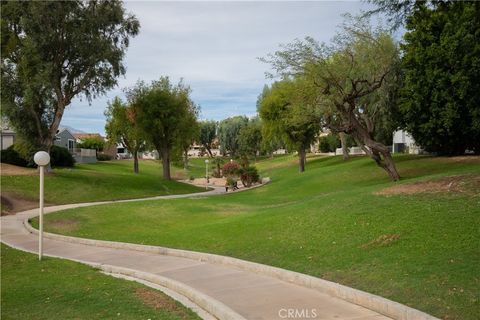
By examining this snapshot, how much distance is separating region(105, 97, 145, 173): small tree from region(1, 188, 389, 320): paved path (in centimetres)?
3013

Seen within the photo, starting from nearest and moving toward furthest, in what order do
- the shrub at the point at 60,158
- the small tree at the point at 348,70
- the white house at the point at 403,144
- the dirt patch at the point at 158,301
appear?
the dirt patch at the point at 158,301 → the small tree at the point at 348,70 → the white house at the point at 403,144 → the shrub at the point at 60,158

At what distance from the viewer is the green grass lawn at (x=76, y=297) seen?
271 inches

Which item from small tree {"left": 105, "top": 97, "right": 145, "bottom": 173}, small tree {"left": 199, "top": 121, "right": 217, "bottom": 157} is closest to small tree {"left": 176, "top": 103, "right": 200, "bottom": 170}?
small tree {"left": 105, "top": 97, "right": 145, "bottom": 173}

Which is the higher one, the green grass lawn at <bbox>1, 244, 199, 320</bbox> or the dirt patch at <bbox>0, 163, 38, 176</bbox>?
the dirt patch at <bbox>0, 163, 38, 176</bbox>

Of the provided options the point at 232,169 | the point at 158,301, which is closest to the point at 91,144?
the point at 232,169

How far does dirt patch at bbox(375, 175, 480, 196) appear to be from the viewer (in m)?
13.3

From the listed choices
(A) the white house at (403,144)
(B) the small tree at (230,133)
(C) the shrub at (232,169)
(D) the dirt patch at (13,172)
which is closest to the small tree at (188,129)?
(C) the shrub at (232,169)

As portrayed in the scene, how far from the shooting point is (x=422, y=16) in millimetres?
14477

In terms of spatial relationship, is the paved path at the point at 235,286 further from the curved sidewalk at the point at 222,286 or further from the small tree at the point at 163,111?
the small tree at the point at 163,111

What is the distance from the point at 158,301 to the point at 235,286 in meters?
1.62

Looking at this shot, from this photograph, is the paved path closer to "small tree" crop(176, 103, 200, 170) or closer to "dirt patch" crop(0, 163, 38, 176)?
"dirt patch" crop(0, 163, 38, 176)

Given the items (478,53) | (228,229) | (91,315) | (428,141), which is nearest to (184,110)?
(428,141)

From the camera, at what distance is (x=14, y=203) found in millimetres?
27656

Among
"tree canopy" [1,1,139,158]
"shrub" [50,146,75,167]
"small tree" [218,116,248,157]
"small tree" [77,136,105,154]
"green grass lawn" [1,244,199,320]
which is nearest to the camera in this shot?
"green grass lawn" [1,244,199,320]
